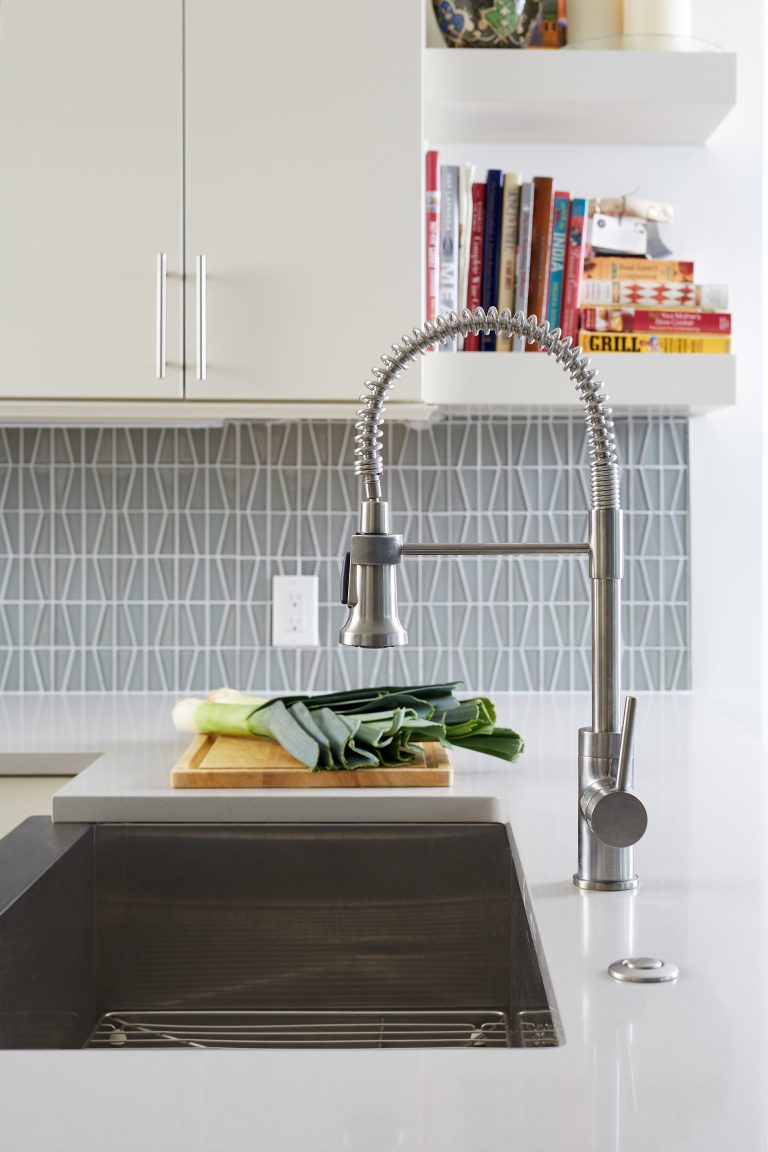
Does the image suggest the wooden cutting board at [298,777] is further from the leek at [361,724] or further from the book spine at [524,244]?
the book spine at [524,244]

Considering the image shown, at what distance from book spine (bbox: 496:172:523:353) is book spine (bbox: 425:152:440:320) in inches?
4.3

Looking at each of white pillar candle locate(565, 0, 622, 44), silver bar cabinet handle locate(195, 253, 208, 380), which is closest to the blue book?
white pillar candle locate(565, 0, 622, 44)

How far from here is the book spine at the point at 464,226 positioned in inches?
70.9

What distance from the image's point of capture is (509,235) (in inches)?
71.9

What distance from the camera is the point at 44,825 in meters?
1.26

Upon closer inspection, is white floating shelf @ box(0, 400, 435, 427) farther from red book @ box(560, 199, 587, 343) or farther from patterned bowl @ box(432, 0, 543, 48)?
patterned bowl @ box(432, 0, 543, 48)

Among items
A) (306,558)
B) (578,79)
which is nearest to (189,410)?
(306,558)

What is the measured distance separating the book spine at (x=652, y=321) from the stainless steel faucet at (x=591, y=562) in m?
0.86

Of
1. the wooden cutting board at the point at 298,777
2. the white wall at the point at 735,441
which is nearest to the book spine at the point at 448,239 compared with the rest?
the white wall at the point at 735,441

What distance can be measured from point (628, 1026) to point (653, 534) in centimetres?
146

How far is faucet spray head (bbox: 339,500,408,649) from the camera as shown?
976 millimetres

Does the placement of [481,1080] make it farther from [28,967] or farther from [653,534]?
[653,534]

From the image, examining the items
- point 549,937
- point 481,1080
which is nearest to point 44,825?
point 549,937

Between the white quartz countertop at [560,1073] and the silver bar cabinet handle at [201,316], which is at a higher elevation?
the silver bar cabinet handle at [201,316]
